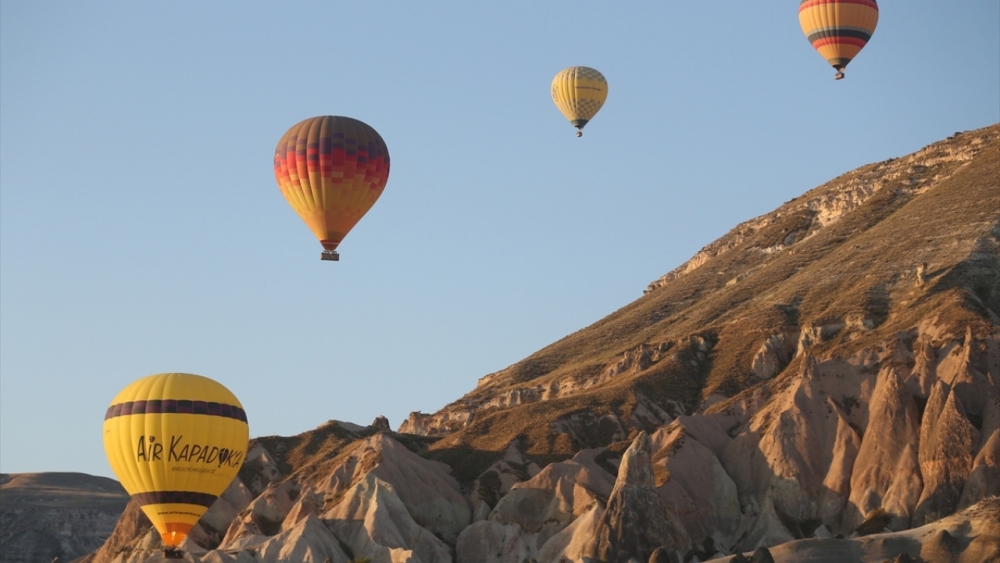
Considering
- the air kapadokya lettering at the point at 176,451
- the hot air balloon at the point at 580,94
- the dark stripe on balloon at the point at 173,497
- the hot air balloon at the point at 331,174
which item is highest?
the hot air balloon at the point at 580,94

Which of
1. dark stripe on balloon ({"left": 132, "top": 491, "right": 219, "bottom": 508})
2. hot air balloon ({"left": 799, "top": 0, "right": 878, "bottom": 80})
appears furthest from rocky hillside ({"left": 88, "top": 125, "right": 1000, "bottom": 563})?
dark stripe on balloon ({"left": 132, "top": 491, "right": 219, "bottom": 508})

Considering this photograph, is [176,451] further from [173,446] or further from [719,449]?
[719,449]

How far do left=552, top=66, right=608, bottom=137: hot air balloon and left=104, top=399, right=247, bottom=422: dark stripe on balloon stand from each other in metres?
47.3

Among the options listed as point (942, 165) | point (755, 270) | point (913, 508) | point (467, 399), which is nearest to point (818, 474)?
point (913, 508)

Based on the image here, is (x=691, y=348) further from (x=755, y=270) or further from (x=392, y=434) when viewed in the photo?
(x=755, y=270)

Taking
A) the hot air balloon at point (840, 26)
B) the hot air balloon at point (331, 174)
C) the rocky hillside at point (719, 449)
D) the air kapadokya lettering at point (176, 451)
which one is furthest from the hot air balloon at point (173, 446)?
the hot air balloon at point (840, 26)

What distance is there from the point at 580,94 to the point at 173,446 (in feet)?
170

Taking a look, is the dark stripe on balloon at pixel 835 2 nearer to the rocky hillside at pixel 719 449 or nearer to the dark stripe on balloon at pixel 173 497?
the rocky hillside at pixel 719 449

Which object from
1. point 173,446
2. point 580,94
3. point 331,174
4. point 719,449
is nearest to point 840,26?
point 580,94

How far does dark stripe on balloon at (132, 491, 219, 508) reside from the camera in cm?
8150

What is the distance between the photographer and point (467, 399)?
154 meters

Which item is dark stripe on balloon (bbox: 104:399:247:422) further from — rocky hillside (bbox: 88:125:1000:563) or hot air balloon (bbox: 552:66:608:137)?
hot air balloon (bbox: 552:66:608:137)

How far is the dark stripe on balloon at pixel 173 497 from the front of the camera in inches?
3209

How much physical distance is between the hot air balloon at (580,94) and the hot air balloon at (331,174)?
3264cm
